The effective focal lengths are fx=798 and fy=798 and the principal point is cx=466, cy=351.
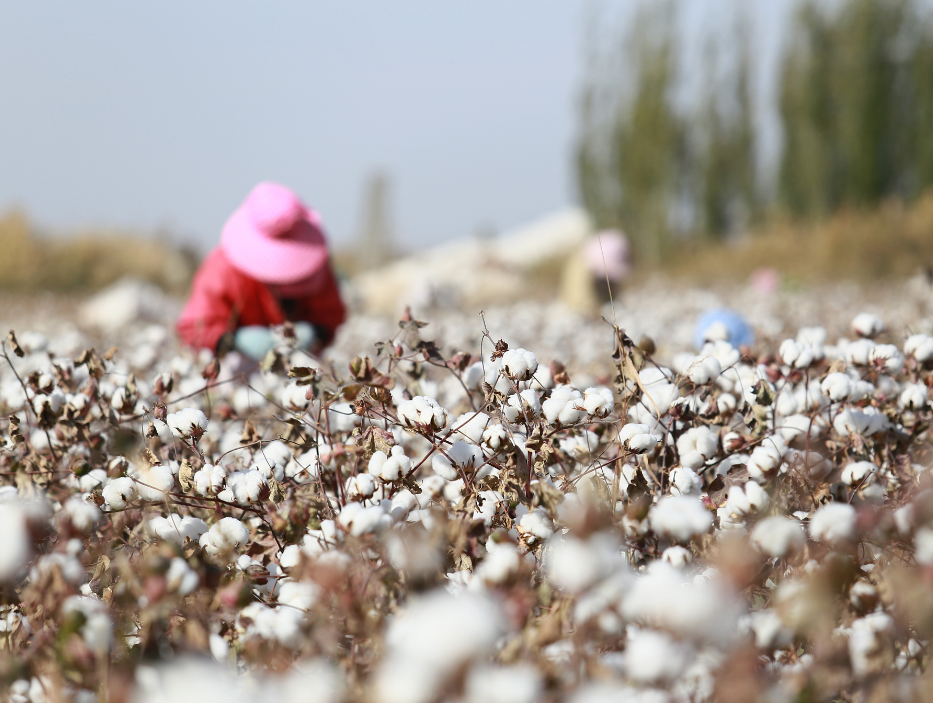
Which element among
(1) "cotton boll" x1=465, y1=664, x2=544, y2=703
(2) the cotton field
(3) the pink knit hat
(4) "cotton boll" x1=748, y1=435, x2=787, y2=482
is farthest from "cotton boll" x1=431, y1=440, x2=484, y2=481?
(3) the pink knit hat

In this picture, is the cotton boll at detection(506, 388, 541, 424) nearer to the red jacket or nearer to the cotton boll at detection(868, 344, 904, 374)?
the cotton boll at detection(868, 344, 904, 374)

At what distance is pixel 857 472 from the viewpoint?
1469 mm

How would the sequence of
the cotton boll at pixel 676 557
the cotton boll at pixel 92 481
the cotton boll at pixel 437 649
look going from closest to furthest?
the cotton boll at pixel 437 649
the cotton boll at pixel 676 557
the cotton boll at pixel 92 481

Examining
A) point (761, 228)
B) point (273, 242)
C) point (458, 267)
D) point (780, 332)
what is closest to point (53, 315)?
point (458, 267)

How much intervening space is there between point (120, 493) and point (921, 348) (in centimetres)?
161

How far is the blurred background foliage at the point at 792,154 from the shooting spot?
1373 cm

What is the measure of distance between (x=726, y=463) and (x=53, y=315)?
10.3 m

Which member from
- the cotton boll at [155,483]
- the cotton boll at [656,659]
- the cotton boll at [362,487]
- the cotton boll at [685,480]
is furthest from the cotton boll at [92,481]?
the cotton boll at [656,659]

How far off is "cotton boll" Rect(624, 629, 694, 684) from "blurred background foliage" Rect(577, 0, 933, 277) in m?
12.2

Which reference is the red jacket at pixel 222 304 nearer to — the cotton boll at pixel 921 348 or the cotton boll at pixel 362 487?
the cotton boll at pixel 362 487

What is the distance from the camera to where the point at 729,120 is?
17453mm

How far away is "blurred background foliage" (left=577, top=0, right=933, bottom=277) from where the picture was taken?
13.7 meters

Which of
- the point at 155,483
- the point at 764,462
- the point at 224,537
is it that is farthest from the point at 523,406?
the point at 155,483

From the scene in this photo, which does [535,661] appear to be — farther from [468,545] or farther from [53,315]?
[53,315]
